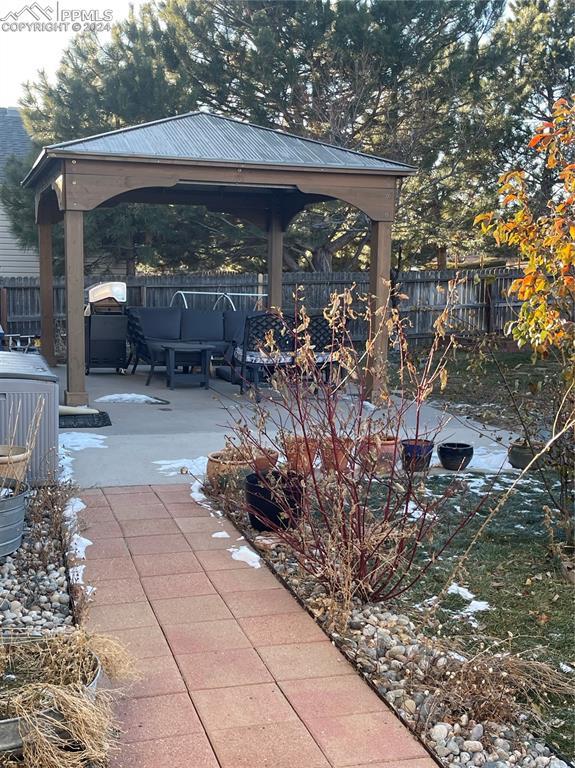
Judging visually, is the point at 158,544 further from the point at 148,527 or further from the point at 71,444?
the point at 71,444

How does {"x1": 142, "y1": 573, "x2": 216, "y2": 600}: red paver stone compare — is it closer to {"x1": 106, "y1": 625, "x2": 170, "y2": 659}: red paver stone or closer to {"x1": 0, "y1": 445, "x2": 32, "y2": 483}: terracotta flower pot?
{"x1": 106, "y1": 625, "x2": 170, "y2": 659}: red paver stone

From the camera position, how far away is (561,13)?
13789 mm

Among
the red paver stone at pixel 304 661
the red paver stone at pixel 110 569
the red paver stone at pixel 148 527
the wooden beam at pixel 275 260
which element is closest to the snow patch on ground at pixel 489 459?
the red paver stone at pixel 148 527

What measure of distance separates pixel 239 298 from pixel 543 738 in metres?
11.9

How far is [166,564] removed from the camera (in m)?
3.98

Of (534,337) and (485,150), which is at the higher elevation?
(485,150)

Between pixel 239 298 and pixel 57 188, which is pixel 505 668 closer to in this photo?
pixel 57 188

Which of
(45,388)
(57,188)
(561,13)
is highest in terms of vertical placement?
(561,13)

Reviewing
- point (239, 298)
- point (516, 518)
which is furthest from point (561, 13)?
point (516, 518)

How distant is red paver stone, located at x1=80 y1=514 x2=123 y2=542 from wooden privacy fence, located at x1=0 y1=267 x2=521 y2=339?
28.4 ft

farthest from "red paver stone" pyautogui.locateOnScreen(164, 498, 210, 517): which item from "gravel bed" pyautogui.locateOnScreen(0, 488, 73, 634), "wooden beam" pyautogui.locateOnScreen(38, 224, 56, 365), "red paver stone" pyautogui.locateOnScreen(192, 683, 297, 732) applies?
"wooden beam" pyautogui.locateOnScreen(38, 224, 56, 365)

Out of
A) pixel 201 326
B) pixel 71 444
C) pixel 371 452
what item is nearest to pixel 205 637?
pixel 371 452

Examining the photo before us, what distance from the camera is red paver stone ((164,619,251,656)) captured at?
3107 millimetres

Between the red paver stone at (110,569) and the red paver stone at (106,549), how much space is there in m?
0.05
